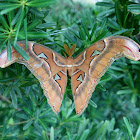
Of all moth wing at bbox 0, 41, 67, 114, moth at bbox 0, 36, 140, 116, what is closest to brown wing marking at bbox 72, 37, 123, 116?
moth at bbox 0, 36, 140, 116

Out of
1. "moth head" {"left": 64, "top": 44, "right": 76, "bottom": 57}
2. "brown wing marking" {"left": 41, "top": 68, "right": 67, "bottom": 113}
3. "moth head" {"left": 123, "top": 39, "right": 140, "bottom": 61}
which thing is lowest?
"brown wing marking" {"left": 41, "top": 68, "right": 67, "bottom": 113}

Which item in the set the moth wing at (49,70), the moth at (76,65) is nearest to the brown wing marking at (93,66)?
the moth at (76,65)

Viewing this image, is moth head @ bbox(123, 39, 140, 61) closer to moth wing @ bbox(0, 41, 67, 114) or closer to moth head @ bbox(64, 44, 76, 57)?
moth head @ bbox(64, 44, 76, 57)

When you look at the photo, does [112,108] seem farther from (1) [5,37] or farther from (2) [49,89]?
(1) [5,37]

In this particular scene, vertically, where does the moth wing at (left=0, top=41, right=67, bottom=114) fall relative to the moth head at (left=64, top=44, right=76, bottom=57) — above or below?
below

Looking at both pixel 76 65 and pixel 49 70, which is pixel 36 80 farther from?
pixel 76 65

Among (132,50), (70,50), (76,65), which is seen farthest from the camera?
(76,65)

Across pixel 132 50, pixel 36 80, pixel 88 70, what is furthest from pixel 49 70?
pixel 132 50

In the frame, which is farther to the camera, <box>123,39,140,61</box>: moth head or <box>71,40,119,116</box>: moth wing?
<box>71,40,119,116</box>: moth wing
